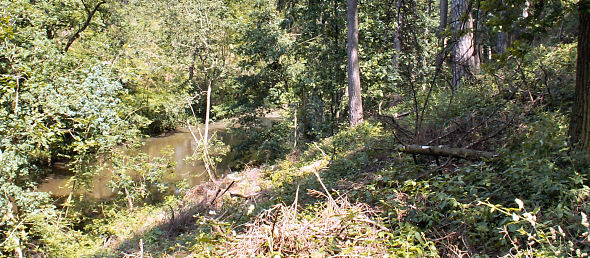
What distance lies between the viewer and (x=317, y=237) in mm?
3828

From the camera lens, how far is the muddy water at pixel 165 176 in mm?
16172

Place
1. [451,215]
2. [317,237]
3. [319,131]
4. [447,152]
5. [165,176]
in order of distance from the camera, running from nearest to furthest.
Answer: [451,215] → [317,237] → [447,152] → [319,131] → [165,176]

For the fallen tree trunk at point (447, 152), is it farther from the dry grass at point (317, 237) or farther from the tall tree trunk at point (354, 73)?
the tall tree trunk at point (354, 73)

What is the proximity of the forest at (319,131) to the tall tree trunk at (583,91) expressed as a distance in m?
0.01

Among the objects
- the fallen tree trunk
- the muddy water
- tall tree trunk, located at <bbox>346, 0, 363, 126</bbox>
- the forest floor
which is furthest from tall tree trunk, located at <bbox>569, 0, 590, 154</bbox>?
the muddy water

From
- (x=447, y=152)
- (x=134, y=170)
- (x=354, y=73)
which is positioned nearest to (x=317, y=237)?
(x=447, y=152)

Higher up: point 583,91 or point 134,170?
point 583,91

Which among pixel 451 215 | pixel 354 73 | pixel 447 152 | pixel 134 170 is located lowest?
pixel 134 170

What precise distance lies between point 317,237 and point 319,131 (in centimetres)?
1199

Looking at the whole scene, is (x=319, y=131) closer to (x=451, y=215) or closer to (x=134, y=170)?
(x=134, y=170)

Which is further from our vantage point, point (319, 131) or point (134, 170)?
point (319, 131)

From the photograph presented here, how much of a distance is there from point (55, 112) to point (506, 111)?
11.2 meters

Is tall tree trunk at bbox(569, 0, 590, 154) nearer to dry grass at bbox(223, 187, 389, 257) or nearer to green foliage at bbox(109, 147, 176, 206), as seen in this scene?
dry grass at bbox(223, 187, 389, 257)

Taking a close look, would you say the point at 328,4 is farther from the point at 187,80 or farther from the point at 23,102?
the point at 23,102
